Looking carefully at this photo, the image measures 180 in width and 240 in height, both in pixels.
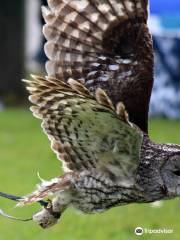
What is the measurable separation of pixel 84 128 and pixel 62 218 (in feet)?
10.3

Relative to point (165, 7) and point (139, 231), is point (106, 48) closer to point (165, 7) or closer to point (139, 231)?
point (139, 231)

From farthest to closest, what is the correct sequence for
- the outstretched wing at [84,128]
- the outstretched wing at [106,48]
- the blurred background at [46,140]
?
the blurred background at [46,140]
the outstretched wing at [106,48]
the outstretched wing at [84,128]

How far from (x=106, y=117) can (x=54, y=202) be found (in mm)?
891

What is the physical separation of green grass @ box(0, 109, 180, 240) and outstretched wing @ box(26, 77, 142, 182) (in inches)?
25.8

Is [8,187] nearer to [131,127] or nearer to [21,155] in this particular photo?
[21,155]

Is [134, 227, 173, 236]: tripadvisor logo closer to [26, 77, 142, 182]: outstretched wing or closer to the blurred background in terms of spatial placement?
the blurred background

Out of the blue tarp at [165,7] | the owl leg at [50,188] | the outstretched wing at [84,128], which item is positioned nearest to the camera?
the outstretched wing at [84,128]

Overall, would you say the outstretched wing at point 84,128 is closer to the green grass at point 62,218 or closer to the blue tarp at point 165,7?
the green grass at point 62,218

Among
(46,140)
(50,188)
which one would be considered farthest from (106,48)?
(46,140)

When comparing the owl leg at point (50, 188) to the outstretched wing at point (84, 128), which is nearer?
the outstretched wing at point (84, 128)

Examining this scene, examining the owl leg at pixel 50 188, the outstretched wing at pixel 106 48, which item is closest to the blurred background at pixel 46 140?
the owl leg at pixel 50 188

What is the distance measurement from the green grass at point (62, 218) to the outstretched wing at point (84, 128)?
65 centimetres

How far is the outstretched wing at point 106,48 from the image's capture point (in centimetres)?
625

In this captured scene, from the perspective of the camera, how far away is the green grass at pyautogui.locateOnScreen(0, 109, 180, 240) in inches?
324
